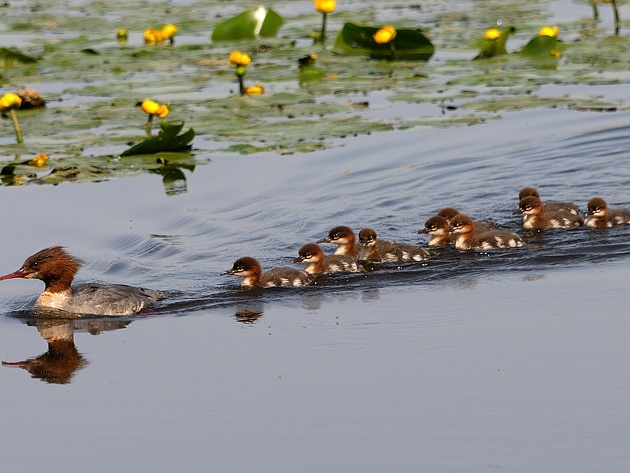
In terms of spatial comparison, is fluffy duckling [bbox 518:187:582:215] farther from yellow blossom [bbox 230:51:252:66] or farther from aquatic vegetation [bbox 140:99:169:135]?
yellow blossom [bbox 230:51:252:66]

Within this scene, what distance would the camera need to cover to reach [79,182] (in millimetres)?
11172

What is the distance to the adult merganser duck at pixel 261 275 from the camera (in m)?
9.26

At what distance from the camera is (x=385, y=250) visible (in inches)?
388

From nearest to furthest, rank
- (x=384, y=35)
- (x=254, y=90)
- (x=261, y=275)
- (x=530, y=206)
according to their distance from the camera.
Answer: (x=261, y=275) < (x=530, y=206) < (x=254, y=90) < (x=384, y=35)

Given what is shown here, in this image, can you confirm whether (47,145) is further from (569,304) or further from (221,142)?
(569,304)

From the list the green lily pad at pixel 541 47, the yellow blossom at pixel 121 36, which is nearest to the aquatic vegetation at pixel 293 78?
the green lily pad at pixel 541 47

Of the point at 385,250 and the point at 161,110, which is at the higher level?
the point at 161,110

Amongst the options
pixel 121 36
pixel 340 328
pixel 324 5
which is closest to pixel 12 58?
pixel 121 36

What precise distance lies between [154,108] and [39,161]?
1.16 m

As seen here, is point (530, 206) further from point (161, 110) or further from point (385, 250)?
point (161, 110)

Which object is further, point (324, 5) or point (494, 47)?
point (324, 5)

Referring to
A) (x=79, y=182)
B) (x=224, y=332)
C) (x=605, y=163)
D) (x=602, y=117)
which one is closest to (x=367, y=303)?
(x=224, y=332)

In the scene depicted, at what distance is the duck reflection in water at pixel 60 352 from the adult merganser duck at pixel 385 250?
2.11m

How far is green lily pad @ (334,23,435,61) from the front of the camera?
14.8m
